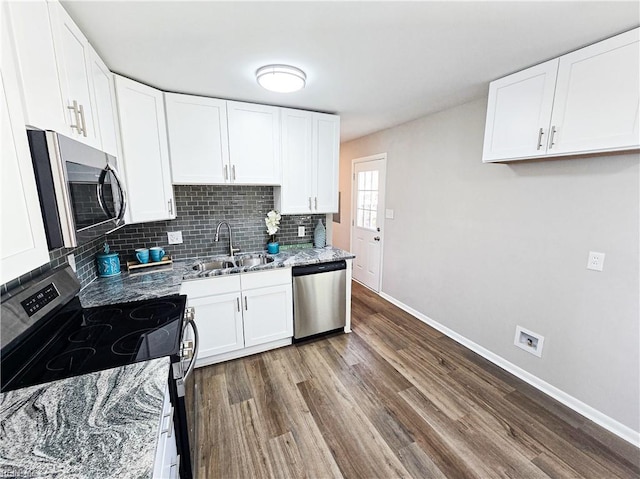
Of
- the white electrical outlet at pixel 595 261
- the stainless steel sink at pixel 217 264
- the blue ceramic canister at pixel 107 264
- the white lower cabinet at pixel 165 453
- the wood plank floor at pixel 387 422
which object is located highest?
the white electrical outlet at pixel 595 261

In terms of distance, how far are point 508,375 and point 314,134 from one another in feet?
9.33

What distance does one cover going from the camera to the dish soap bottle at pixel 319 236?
10.2 ft

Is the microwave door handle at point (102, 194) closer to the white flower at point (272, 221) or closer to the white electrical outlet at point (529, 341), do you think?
the white flower at point (272, 221)

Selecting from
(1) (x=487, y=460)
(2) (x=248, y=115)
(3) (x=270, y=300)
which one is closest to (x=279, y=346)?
(3) (x=270, y=300)

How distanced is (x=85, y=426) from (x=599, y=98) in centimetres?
278

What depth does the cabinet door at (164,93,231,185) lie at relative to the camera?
2270 millimetres

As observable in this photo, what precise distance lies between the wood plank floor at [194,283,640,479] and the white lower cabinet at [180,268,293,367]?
0.48 feet

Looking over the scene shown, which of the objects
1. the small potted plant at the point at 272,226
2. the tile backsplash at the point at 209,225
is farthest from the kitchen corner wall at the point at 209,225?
the small potted plant at the point at 272,226

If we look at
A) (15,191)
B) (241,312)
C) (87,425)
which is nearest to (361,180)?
(241,312)

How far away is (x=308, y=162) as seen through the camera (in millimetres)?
2822

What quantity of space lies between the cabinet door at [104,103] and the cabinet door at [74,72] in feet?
0.27

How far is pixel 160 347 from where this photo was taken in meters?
1.26

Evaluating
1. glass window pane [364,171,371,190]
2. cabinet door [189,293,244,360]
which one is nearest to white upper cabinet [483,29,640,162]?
glass window pane [364,171,371,190]

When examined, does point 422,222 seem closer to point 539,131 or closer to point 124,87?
point 539,131
